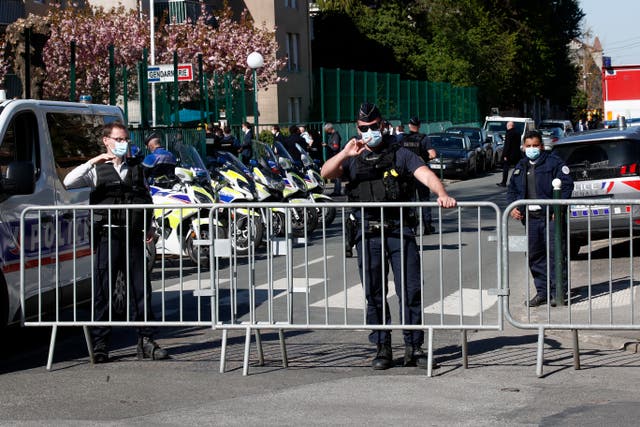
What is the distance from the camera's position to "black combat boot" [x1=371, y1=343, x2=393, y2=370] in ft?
28.3

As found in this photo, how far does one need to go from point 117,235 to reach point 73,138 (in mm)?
1570

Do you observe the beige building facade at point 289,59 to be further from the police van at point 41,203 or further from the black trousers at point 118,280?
the black trousers at point 118,280

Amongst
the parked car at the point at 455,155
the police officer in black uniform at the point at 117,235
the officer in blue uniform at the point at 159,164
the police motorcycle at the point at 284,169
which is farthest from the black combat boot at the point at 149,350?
the parked car at the point at 455,155

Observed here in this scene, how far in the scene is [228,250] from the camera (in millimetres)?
8859

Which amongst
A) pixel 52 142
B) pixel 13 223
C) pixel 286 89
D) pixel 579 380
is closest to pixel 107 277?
pixel 13 223

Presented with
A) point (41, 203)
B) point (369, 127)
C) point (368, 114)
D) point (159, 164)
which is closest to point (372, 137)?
point (369, 127)

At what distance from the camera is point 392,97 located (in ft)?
179

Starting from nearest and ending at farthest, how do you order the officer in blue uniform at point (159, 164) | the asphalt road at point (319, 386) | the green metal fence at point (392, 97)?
the asphalt road at point (319, 386) → the officer in blue uniform at point (159, 164) → the green metal fence at point (392, 97)

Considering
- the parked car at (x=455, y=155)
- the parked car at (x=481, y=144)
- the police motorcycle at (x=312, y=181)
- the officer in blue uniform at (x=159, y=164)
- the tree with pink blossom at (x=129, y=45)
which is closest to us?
the officer in blue uniform at (x=159, y=164)

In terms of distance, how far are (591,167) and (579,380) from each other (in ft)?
25.0

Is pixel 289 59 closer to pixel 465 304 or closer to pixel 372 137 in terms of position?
pixel 465 304

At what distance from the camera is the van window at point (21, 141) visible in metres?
9.30

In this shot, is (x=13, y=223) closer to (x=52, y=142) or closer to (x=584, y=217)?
(x=52, y=142)

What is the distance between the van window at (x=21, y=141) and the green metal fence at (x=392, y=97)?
33117 millimetres
